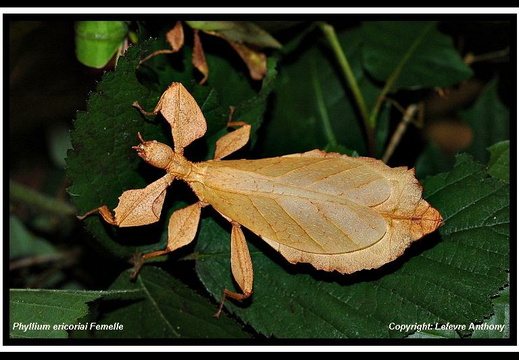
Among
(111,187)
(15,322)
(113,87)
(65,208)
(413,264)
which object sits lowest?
(65,208)

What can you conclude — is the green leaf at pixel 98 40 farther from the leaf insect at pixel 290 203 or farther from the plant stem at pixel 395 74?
the plant stem at pixel 395 74

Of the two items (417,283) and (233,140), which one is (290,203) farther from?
(417,283)

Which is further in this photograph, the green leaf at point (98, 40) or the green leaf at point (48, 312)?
the green leaf at point (98, 40)

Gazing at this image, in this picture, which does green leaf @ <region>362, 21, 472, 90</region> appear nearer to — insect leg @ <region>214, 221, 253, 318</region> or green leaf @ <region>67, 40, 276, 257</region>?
green leaf @ <region>67, 40, 276, 257</region>

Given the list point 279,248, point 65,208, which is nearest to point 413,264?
point 279,248

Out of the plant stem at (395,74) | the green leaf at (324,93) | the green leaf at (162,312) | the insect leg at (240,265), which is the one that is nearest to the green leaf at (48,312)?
the green leaf at (162,312)

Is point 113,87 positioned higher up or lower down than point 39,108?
higher up

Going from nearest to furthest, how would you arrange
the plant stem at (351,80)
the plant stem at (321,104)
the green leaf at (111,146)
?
the green leaf at (111,146) → the plant stem at (351,80) → the plant stem at (321,104)
